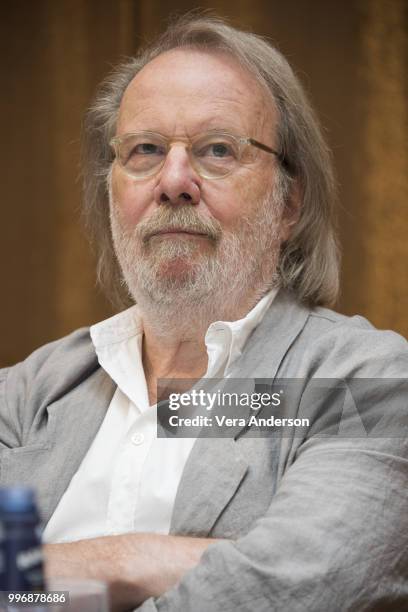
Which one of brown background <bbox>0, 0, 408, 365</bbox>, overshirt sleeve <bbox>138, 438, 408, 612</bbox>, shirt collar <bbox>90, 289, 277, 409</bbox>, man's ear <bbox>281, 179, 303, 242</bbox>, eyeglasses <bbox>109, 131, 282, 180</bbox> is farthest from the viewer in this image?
brown background <bbox>0, 0, 408, 365</bbox>

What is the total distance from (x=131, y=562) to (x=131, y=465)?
0.33 meters

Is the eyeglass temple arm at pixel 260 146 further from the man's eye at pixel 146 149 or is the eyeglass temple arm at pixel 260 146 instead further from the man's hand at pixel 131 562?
the man's hand at pixel 131 562

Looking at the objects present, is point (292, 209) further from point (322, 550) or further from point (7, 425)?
point (322, 550)

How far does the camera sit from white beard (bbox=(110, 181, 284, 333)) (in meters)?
1.74

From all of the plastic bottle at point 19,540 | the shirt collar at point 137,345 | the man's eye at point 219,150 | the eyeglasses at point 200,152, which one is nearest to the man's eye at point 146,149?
the eyeglasses at point 200,152

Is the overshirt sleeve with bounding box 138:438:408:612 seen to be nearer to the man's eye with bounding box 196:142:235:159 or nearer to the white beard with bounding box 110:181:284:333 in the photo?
the white beard with bounding box 110:181:284:333

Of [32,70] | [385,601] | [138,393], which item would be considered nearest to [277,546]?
[385,601]

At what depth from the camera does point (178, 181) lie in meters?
1.72

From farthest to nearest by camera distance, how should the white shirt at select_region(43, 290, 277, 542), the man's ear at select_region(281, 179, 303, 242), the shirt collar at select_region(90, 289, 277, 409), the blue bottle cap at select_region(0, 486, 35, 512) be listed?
the man's ear at select_region(281, 179, 303, 242) → the shirt collar at select_region(90, 289, 277, 409) → the white shirt at select_region(43, 290, 277, 542) → the blue bottle cap at select_region(0, 486, 35, 512)

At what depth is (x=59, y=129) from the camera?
3.07 meters

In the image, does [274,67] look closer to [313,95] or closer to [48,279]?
[313,95]

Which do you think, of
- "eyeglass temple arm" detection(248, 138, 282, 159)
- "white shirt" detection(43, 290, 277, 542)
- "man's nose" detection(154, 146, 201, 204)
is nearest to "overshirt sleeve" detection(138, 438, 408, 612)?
Result: "white shirt" detection(43, 290, 277, 542)

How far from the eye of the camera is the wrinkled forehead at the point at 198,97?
69.7 inches

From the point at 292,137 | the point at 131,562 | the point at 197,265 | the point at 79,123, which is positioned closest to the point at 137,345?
the point at 197,265
